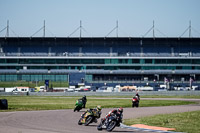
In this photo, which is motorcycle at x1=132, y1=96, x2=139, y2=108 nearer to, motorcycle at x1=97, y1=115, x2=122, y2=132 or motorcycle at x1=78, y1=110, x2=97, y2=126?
motorcycle at x1=78, y1=110, x2=97, y2=126

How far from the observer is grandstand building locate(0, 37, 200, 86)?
127188 millimetres

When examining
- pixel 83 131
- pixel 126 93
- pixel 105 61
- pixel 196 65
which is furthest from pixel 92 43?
pixel 83 131

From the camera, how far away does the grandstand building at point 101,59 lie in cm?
12719

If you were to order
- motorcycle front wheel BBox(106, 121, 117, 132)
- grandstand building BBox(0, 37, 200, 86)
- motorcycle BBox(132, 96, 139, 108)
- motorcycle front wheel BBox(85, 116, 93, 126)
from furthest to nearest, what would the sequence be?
1. grandstand building BBox(0, 37, 200, 86)
2. motorcycle BBox(132, 96, 139, 108)
3. motorcycle front wheel BBox(85, 116, 93, 126)
4. motorcycle front wheel BBox(106, 121, 117, 132)

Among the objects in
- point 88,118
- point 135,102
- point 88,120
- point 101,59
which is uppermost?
point 101,59

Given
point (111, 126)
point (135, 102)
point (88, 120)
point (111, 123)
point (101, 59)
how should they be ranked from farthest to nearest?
point (101, 59) < point (135, 102) < point (88, 120) < point (111, 123) < point (111, 126)

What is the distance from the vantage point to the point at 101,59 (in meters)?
130

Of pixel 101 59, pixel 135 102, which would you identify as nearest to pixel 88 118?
pixel 135 102

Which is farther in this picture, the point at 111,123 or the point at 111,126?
the point at 111,123

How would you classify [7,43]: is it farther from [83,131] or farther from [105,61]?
[83,131]

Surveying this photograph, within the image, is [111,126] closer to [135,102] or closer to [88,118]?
[88,118]

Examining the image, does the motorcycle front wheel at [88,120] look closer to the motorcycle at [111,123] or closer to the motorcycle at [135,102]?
the motorcycle at [111,123]

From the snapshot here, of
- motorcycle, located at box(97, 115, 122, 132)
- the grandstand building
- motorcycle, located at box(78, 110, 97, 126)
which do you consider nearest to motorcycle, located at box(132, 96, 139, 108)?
motorcycle, located at box(78, 110, 97, 126)

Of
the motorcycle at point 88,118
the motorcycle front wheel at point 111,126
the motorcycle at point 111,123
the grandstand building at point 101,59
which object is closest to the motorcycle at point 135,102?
the motorcycle at point 88,118
